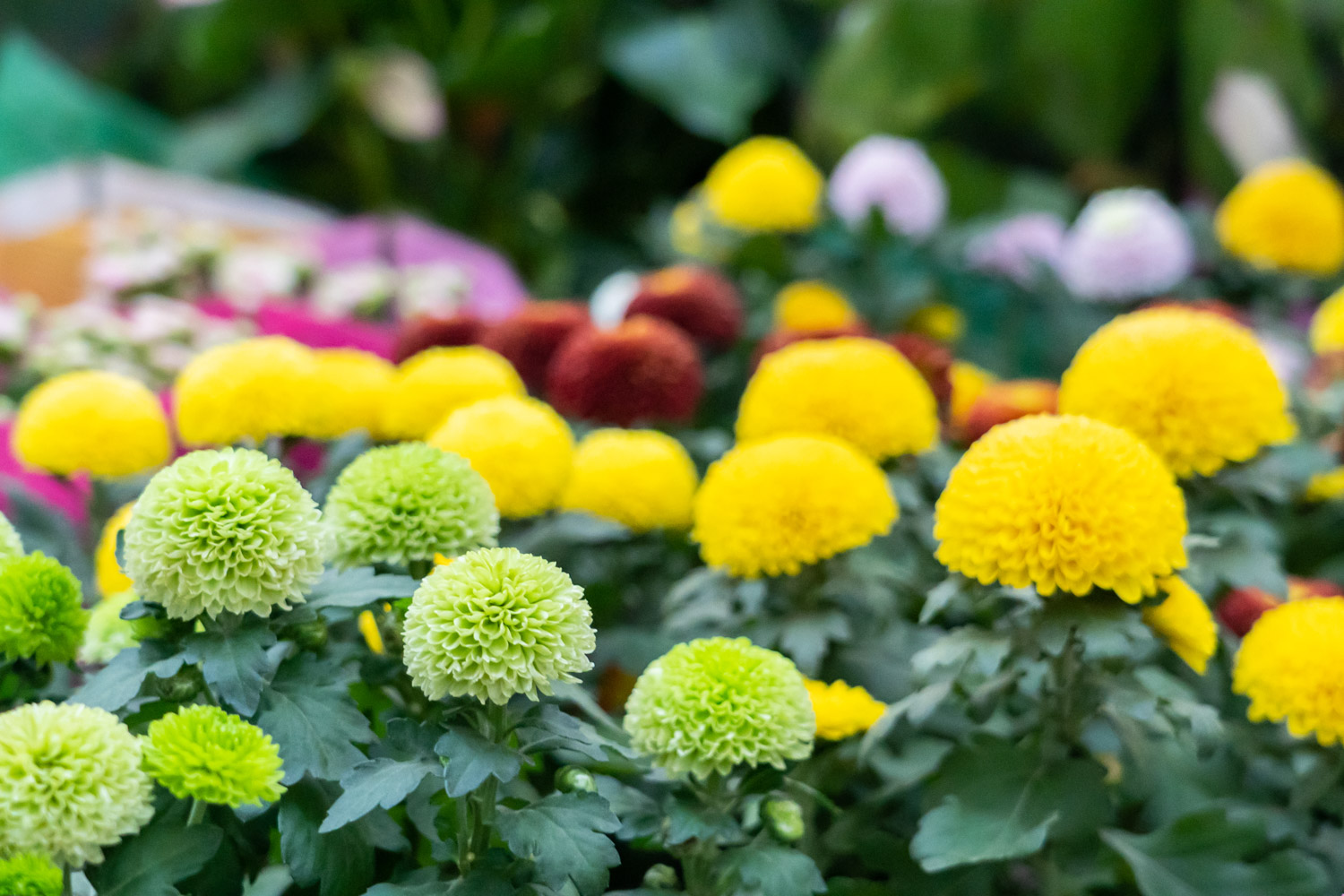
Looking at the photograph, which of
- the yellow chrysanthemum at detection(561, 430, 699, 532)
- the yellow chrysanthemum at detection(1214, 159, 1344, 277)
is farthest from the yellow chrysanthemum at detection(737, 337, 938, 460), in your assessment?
the yellow chrysanthemum at detection(1214, 159, 1344, 277)

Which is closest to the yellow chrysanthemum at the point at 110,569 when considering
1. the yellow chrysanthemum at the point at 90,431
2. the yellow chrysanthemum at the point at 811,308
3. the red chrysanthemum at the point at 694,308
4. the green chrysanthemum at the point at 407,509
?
the yellow chrysanthemum at the point at 90,431

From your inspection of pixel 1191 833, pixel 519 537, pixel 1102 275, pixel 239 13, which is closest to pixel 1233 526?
pixel 1191 833

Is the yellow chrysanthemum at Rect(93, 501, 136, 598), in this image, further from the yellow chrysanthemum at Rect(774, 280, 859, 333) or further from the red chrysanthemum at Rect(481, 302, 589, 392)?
the yellow chrysanthemum at Rect(774, 280, 859, 333)

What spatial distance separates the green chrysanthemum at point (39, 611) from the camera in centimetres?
49

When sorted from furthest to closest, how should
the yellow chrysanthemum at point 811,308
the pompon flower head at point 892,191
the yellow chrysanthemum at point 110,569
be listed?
1. the pompon flower head at point 892,191
2. the yellow chrysanthemum at point 811,308
3. the yellow chrysanthemum at point 110,569

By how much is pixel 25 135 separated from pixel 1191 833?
2.35 m

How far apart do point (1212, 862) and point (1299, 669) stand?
0.38ft

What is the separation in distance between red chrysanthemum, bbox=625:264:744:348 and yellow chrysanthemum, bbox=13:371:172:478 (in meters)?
0.49

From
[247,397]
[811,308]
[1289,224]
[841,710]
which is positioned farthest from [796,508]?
[1289,224]

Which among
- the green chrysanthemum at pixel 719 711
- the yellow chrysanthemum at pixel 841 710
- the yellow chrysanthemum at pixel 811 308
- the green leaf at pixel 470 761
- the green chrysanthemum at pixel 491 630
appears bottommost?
the yellow chrysanthemum at pixel 811 308

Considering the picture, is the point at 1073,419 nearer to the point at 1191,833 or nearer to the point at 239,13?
the point at 1191,833

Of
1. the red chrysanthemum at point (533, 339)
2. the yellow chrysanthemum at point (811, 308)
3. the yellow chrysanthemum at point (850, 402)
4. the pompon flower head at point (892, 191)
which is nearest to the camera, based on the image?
the yellow chrysanthemum at point (850, 402)

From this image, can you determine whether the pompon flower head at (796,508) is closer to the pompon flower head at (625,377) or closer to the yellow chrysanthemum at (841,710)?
the yellow chrysanthemum at (841,710)

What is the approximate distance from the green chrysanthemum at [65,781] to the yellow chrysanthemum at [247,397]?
11.7 inches
